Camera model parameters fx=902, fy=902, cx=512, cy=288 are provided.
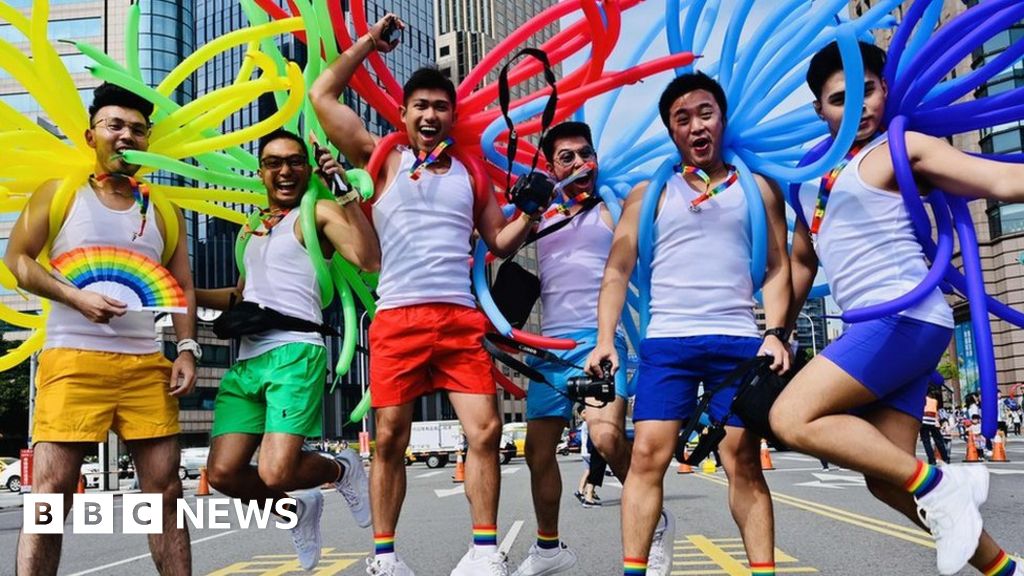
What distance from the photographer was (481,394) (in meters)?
3.94

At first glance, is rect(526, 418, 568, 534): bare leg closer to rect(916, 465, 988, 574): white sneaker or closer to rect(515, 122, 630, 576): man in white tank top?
rect(515, 122, 630, 576): man in white tank top

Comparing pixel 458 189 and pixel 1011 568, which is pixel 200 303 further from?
pixel 1011 568

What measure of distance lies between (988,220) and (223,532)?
137 ft

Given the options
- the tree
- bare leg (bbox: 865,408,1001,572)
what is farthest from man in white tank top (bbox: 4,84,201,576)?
the tree

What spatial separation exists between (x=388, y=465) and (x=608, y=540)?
4.40m

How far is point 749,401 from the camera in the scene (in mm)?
3383

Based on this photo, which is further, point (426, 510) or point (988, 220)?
point (988, 220)

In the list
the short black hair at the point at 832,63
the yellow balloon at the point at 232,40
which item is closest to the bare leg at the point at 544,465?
the short black hair at the point at 832,63

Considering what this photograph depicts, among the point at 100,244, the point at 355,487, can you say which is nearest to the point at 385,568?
the point at 355,487

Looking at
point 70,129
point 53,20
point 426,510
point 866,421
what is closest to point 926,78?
point 866,421

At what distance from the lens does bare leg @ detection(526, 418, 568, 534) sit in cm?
450

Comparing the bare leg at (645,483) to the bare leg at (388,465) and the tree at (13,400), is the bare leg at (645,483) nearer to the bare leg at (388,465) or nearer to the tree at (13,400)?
the bare leg at (388,465)

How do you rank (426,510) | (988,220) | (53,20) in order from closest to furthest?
(426,510), (988,220), (53,20)

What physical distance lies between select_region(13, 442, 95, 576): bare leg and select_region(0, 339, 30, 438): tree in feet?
158
